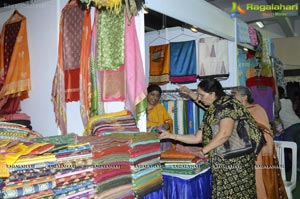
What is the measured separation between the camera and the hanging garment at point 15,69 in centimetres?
275

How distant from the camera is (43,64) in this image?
2662 millimetres

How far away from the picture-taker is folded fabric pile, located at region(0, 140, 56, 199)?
1.15m

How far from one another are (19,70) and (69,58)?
24.8 inches

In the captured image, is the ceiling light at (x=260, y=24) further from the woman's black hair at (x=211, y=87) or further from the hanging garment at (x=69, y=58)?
the hanging garment at (x=69, y=58)

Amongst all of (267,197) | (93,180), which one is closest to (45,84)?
(93,180)

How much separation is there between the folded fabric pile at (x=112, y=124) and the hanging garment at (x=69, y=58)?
0.46 meters

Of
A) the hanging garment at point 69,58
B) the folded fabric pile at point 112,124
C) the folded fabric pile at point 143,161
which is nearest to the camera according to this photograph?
the folded fabric pile at point 143,161

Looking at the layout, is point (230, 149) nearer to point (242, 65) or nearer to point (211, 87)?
point (211, 87)

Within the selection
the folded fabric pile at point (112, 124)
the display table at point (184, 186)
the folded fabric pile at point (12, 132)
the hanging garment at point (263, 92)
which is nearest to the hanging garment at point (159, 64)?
the hanging garment at point (263, 92)

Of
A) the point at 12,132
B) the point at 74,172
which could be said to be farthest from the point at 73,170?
the point at 12,132

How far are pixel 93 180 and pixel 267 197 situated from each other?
2472 mm

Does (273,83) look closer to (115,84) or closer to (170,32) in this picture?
(170,32)

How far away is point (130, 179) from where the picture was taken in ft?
5.96

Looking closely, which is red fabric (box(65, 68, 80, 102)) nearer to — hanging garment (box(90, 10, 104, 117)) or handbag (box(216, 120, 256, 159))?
hanging garment (box(90, 10, 104, 117))
